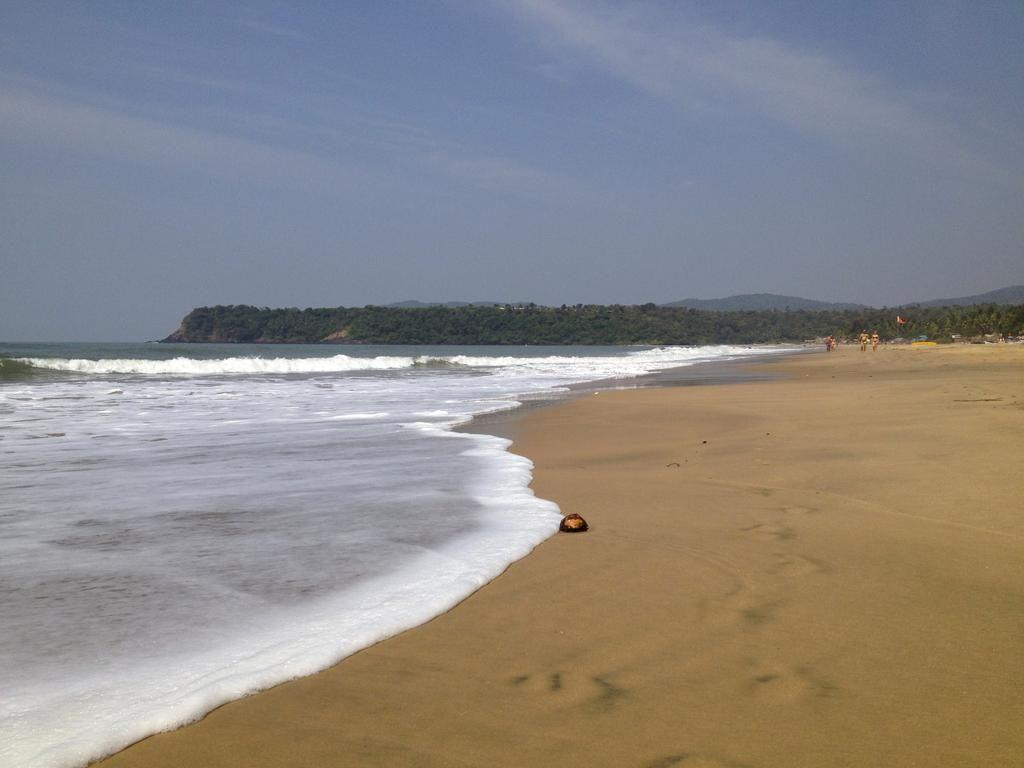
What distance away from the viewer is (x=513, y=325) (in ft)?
370

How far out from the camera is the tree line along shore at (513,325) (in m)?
99.7

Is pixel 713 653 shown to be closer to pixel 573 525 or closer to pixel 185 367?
pixel 573 525

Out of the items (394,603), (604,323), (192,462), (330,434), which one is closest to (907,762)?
(394,603)

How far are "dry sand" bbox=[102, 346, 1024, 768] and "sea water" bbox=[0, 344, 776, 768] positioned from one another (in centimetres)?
17

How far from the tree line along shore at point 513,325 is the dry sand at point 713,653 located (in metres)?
88.5

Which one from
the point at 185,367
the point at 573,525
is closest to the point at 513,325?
the point at 185,367

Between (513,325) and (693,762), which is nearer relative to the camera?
(693,762)

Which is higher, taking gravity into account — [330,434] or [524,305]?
[524,305]

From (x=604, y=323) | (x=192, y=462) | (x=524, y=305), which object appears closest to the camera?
(x=192, y=462)

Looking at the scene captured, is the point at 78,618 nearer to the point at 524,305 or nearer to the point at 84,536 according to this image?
the point at 84,536

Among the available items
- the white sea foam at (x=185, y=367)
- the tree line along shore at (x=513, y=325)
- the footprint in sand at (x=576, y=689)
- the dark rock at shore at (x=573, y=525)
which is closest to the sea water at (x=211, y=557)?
the dark rock at shore at (x=573, y=525)

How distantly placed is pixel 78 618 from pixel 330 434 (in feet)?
19.5

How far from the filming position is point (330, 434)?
891 cm

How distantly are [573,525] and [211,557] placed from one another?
1826 mm
